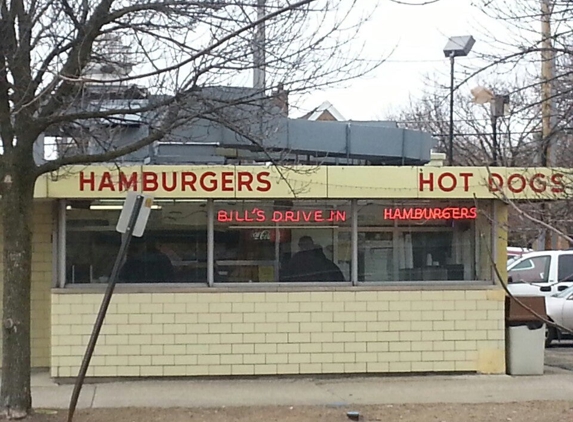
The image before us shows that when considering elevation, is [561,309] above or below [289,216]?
below

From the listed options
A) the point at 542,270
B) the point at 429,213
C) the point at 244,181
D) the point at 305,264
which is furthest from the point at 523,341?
the point at 542,270

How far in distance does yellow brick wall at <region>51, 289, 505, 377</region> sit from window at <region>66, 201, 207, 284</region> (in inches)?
14.9

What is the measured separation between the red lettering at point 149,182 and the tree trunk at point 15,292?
239cm

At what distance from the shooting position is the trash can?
12.8 metres

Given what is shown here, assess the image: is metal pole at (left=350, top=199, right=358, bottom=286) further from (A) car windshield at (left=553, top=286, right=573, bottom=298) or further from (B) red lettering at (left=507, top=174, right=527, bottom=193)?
(A) car windshield at (left=553, top=286, right=573, bottom=298)

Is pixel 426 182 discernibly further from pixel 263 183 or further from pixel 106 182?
pixel 106 182

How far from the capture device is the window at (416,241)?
12.6 metres

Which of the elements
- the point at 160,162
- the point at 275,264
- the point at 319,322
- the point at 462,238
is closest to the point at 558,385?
the point at 462,238

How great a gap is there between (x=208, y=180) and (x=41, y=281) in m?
2.89

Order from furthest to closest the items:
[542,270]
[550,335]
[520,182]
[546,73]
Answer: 1. [542,270]
2. [550,335]
3. [520,182]
4. [546,73]

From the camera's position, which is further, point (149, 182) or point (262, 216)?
point (262, 216)

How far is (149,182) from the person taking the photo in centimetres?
1201

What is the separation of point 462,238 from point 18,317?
611 cm

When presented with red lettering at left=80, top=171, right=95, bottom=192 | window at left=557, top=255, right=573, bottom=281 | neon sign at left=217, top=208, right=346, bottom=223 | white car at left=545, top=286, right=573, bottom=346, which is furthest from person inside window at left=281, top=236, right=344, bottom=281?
window at left=557, top=255, right=573, bottom=281
